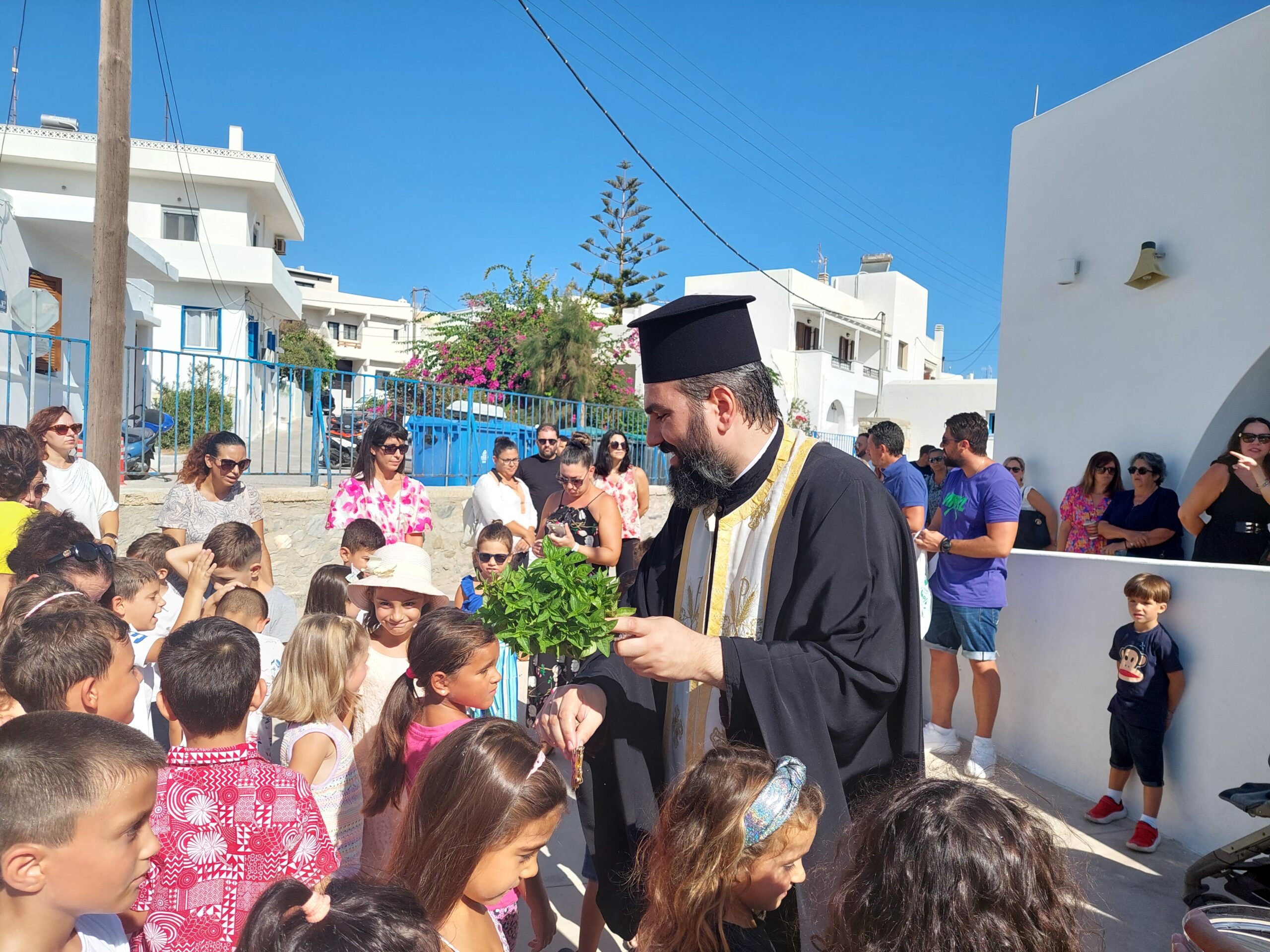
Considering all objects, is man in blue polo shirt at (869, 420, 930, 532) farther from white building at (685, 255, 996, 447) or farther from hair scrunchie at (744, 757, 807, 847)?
white building at (685, 255, 996, 447)

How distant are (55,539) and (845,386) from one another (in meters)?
32.1

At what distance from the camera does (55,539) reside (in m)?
3.80

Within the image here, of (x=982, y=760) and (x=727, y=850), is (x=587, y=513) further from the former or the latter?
(x=727, y=850)

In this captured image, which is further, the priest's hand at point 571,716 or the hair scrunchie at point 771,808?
the priest's hand at point 571,716

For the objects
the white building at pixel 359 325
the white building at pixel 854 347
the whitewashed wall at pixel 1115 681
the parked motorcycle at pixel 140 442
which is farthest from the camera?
the white building at pixel 359 325

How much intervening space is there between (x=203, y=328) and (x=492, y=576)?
23.1 metres

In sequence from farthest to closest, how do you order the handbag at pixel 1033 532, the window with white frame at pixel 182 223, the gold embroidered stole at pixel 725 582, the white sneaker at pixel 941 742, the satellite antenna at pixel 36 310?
1. the window with white frame at pixel 182 223
2. the satellite antenna at pixel 36 310
3. the handbag at pixel 1033 532
4. the white sneaker at pixel 941 742
5. the gold embroidered stole at pixel 725 582

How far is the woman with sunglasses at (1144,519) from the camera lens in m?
6.58

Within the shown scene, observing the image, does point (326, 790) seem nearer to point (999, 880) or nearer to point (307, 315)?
point (999, 880)

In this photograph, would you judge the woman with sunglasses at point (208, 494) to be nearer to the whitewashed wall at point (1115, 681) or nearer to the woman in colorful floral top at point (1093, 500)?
the whitewashed wall at point (1115, 681)

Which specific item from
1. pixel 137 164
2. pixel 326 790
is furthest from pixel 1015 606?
pixel 137 164

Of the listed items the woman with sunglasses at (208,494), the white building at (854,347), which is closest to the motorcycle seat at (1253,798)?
the woman with sunglasses at (208,494)

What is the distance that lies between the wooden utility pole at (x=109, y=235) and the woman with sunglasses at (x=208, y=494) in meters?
1.44

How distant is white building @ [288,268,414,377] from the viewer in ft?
178
